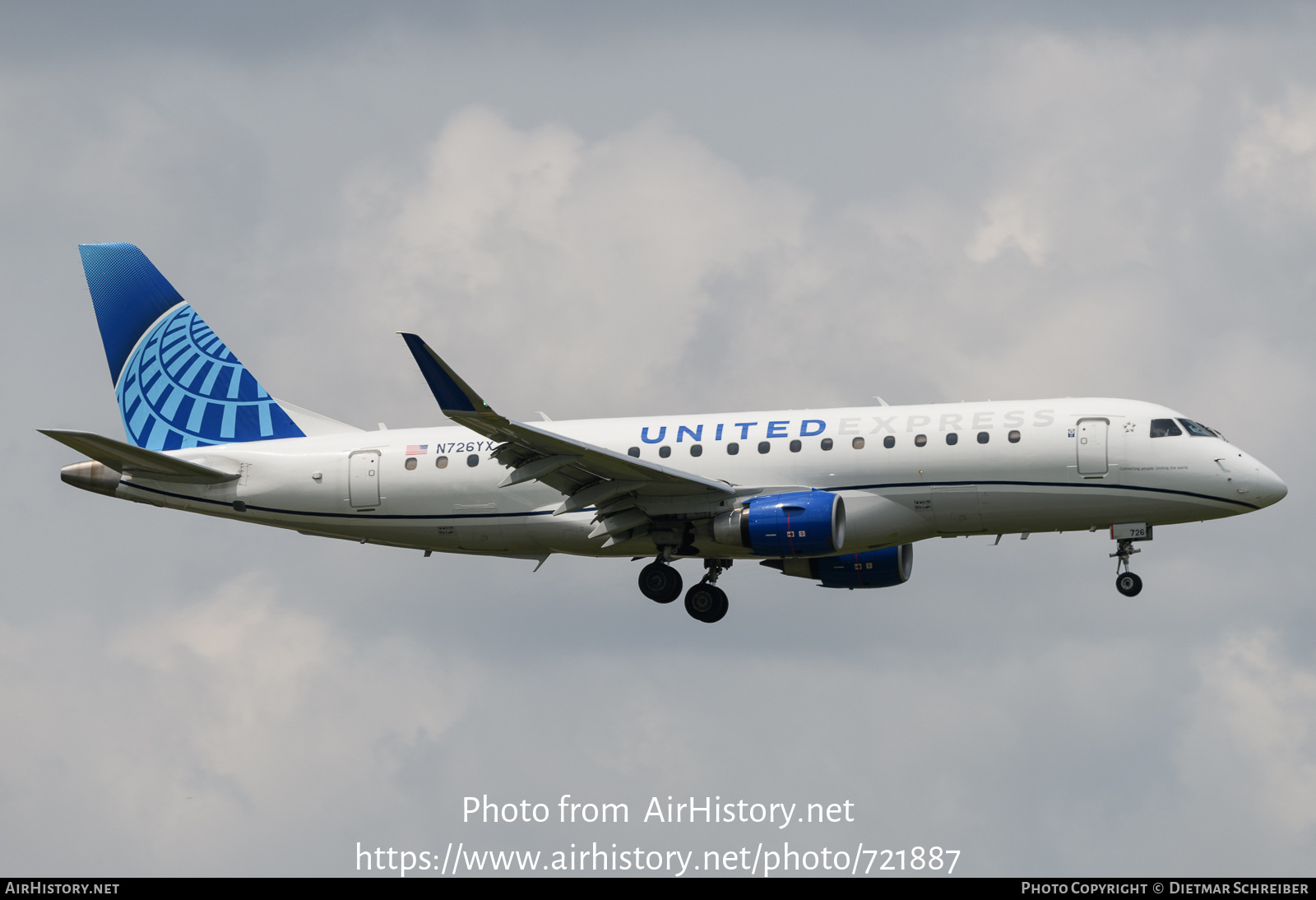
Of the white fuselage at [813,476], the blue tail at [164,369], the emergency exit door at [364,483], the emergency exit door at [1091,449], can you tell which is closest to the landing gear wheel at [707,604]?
the white fuselage at [813,476]

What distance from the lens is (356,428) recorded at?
53.8 metres

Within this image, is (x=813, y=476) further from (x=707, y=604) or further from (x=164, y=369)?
(x=164, y=369)

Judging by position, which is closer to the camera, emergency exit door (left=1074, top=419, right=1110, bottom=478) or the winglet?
the winglet

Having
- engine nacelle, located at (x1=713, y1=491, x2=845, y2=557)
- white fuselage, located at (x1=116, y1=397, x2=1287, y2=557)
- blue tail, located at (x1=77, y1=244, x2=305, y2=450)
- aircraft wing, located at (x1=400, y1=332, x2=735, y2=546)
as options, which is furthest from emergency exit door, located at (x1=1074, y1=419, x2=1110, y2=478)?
blue tail, located at (x1=77, y1=244, x2=305, y2=450)

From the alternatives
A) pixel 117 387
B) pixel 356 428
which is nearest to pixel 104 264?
pixel 117 387

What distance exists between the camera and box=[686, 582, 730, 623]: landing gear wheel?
166 feet

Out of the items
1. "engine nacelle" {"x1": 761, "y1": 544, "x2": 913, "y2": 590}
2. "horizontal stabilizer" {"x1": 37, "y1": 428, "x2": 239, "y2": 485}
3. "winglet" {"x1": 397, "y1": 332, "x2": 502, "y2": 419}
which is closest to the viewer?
"winglet" {"x1": 397, "y1": 332, "x2": 502, "y2": 419}

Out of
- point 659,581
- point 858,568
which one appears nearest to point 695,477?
point 659,581

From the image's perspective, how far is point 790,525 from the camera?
45.9 m

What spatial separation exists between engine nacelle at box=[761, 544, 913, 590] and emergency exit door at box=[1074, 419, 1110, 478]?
302 inches

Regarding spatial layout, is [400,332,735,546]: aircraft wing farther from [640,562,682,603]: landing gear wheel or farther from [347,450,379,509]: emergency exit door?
[347,450,379,509]: emergency exit door

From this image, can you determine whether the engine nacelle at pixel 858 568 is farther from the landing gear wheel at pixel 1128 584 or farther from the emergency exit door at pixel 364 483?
the emergency exit door at pixel 364 483

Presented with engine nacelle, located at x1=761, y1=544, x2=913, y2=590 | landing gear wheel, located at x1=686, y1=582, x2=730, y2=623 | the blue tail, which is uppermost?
the blue tail

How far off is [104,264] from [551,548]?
61.6ft
